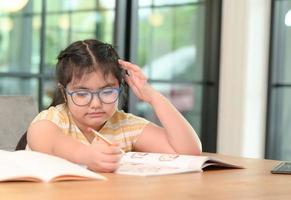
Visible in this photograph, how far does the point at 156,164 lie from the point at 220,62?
123 inches

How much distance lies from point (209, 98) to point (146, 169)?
3.21 metres

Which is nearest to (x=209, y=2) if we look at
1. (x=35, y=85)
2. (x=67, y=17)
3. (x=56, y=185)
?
(x=67, y=17)

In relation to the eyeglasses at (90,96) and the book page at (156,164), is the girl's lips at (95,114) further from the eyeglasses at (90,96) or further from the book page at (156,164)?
the book page at (156,164)

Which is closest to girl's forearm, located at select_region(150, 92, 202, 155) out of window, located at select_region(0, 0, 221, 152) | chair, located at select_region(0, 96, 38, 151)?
chair, located at select_region(0, 96, 38, 151)

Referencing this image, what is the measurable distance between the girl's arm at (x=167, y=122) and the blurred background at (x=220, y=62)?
6.89 feet

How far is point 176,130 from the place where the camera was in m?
1.67

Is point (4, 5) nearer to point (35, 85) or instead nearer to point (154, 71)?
point (35, 85)

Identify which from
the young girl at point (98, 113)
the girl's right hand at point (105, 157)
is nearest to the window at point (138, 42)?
the young girl at point (98, 113)

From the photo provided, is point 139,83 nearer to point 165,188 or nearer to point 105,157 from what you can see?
point 105,157

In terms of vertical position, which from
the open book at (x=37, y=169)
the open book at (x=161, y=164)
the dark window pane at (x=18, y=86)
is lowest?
the open book at (x=161, y=164)

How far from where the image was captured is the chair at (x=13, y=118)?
7.36 ft

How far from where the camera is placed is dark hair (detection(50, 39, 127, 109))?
1.61 metres

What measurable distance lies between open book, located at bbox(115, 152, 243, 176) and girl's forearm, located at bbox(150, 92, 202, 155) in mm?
194

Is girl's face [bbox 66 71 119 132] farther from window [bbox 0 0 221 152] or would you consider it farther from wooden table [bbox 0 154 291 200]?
window [bbox 0 0 221 152]
